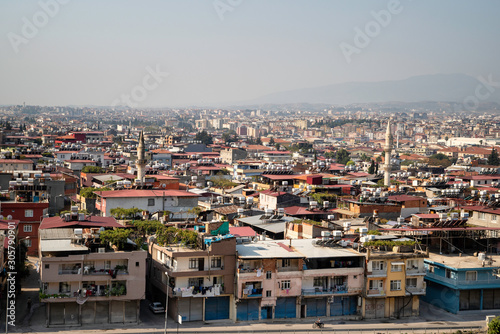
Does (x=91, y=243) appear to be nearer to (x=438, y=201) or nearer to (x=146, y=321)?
(x=146, y=321)

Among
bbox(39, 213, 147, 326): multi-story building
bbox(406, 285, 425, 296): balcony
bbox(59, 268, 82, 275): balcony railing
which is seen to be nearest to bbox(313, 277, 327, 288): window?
bbox(406, 285, 425, 296): balcony

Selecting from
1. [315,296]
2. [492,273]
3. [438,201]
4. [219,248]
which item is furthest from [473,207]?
[219,248]

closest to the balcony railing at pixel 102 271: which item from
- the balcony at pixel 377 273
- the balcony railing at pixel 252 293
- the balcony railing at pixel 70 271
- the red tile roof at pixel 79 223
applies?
the balcony railing at pixel 70 271

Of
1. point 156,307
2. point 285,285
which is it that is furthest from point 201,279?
point 285,285

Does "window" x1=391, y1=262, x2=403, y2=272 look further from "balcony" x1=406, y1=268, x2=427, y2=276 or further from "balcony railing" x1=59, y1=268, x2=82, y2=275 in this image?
"balcony railing" x1=59, y1=268, x2=82, y2=275

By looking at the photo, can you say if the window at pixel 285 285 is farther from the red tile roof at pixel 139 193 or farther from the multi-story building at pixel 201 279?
the red tile roof at pixel 139 193

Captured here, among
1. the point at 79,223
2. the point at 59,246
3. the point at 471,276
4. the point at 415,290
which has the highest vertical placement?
the point at 79,223

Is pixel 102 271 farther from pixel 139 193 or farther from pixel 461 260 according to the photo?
pixel 139 193
